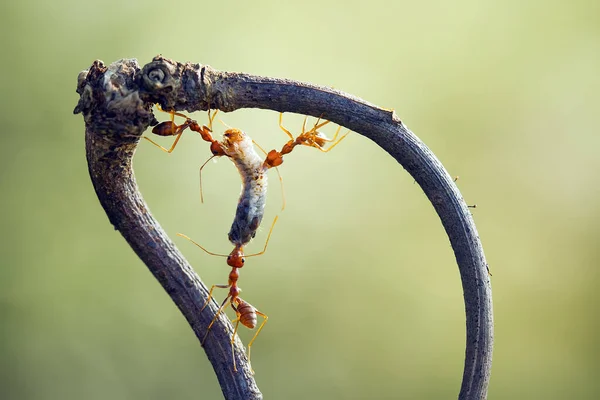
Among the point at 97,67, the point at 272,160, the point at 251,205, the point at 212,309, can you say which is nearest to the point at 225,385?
the point at 212,309

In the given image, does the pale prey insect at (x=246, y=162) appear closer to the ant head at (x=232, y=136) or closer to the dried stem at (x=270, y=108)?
the ant head at (x=232, y=136)

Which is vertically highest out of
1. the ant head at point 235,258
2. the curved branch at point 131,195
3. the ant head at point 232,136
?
the ant head at point 232,136

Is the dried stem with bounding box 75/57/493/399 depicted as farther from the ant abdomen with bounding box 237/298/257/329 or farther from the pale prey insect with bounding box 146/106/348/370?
the ant abdomen with bounding box 237/298/257/329

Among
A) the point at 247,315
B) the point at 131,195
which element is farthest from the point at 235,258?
the point at 131,195

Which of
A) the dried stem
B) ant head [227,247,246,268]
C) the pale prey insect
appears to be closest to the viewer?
the dried stem

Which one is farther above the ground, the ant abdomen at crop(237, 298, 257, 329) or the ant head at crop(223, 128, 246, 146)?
the ant head at crop(223, 128, 246, 146)

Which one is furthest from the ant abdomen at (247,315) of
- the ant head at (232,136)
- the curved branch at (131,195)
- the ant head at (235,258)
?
the ant head at (232,136)

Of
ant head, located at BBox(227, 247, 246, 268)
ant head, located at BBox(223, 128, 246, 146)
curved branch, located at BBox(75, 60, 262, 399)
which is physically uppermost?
ant head, located at BBox(223, 128, 246, 146)

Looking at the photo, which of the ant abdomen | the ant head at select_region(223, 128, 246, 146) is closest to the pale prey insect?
the ant head at select_region(223, 128, 246, 146)

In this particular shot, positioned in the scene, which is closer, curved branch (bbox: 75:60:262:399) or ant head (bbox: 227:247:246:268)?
curved branch (bbox: 75:60:262:399)
